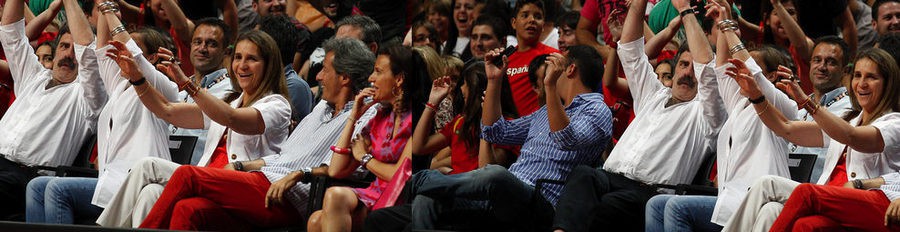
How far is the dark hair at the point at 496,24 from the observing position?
316 inches

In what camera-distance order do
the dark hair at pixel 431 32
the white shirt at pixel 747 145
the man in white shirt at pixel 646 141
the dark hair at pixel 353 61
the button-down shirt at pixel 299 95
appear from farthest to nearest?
the dark hair at pixel 431 32, the button-down shirt at pixel 299 95, the dark hair at pixel 353 61, the man in white shirt at pixel 646 141, the white shirt at pixel 747 145

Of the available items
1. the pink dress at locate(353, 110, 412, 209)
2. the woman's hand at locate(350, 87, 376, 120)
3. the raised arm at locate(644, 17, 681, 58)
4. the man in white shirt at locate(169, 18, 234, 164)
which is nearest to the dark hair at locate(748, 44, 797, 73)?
the raised arm at locate(644, 17, 681, 58)

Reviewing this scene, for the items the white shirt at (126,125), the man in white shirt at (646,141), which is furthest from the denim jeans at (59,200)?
the man in white shirt at (646,141)

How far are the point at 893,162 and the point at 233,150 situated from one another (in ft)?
9.67

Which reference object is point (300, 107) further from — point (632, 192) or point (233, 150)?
point (632, 192)

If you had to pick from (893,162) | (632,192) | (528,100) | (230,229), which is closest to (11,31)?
(230,229)

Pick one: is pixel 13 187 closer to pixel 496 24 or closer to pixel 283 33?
pixel 283 33

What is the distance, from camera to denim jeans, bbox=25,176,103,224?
21.5 feet

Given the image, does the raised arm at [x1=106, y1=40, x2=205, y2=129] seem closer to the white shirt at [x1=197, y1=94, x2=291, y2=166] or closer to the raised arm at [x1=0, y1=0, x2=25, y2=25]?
the white shirt at [x1=197, y1=94, x2=291, y2=166]

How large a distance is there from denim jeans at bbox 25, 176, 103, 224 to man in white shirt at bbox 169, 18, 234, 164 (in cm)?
79

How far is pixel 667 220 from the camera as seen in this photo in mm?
5633

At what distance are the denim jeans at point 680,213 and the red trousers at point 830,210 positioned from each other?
54 cm

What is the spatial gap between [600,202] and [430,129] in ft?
3.25

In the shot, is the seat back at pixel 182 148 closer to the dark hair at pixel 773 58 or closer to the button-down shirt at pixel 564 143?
the button-down shirt at pixel 564 143
